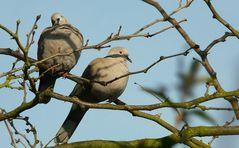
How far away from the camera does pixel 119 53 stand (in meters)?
6.63

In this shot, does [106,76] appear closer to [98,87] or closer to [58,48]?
[98,87]

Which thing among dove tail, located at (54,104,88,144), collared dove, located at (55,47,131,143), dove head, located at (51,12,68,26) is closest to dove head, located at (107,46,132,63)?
collared dove, located at (55,47,131,143)

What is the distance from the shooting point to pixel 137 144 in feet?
9.14

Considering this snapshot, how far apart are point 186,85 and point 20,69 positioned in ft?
9.06

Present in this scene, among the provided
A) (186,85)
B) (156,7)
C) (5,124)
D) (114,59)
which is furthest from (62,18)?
(186,85)

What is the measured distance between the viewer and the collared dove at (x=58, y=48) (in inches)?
214

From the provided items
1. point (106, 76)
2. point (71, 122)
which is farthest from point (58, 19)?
point (71, 122)

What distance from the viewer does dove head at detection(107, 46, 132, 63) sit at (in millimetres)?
6547

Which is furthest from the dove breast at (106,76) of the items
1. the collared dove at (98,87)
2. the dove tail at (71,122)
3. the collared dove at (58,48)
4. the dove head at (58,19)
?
the dove head at (58,19)

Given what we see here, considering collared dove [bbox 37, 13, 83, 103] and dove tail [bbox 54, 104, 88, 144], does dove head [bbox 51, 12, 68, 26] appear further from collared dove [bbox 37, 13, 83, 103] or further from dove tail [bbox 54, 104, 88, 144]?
dove tail [bbox 54, 104, 88, 144]

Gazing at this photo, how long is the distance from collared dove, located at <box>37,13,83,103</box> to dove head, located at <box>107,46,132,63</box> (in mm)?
807

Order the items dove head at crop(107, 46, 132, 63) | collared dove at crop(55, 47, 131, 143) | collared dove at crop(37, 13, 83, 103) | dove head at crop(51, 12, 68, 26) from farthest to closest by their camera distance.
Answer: dove head at crop(107, 46, 132, 63), dove head at crop(51, 12, 68, 26), collared dove at crop(55, 47, 131, 143), collared dove at crop(37, 13, 83, 103)

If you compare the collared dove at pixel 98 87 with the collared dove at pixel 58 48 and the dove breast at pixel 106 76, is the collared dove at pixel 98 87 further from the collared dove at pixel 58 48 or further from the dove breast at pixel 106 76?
the collared dove at pixel 58 48

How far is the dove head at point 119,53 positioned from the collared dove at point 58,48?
807 mm
